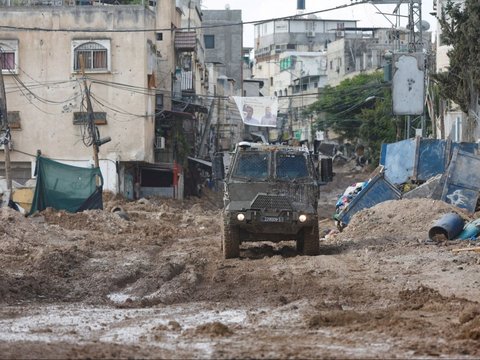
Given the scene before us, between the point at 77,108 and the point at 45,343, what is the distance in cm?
3943

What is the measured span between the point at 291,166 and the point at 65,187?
1433cm

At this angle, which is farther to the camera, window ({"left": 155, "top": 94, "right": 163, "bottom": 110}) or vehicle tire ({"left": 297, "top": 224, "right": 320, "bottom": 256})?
window ({"left": 155, "top": 94, "right": 163, "bottom": 110})

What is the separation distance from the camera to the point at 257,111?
193ft

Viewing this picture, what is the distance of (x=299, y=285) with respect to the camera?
54.0 ft

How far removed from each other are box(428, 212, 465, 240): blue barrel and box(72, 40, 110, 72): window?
28.2m

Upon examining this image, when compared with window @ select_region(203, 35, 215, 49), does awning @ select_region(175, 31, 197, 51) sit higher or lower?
lower

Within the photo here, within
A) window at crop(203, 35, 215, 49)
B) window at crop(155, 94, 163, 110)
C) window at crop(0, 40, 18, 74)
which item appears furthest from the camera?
window at crop(203, 35, 215, 49)

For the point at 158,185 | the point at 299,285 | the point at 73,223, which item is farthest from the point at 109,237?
the point at 158,185

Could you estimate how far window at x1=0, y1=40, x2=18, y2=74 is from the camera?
48875 millimetres

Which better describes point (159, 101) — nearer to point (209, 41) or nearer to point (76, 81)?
point (76, 81)

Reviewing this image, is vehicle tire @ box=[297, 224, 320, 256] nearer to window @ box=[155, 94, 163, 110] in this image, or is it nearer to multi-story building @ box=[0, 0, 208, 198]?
multi-story building @ box=[0, 0, 208, 198]

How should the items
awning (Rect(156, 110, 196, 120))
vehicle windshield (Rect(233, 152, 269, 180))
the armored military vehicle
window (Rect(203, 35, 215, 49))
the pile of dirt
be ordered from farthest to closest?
window (Rect(203, 35, 215, 49)) < awning (Rect(156, 110, 196, 120)) < the pile of dirt < vehicle windshield (Rect(233, 152, 269, 180)) < the armored military vehicle

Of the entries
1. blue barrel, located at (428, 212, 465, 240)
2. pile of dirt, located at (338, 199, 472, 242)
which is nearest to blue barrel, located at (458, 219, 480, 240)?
blue barrel, located at (428, 212, 465, 240)

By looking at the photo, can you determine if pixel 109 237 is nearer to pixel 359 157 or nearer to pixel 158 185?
pixel 158 185
